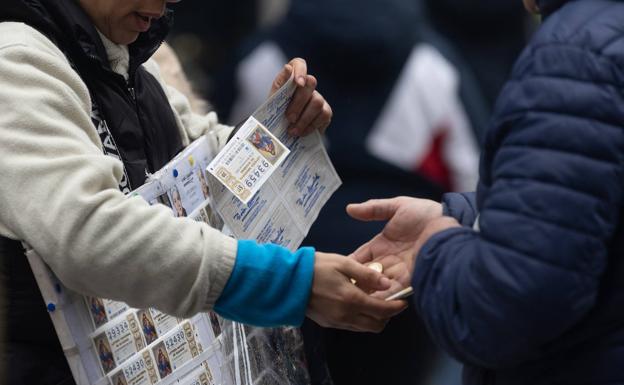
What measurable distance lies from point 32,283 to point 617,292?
107 centimetres

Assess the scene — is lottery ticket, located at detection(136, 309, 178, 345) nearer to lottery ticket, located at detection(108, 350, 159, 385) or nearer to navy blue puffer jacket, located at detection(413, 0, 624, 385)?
lottery ticket, located at detection(108, 350, 159, 385)

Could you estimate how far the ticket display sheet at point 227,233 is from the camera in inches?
87.8

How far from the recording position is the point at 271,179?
2.56 metres

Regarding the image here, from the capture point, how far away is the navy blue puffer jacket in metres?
1.74

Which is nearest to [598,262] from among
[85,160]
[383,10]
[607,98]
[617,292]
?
[617,292]

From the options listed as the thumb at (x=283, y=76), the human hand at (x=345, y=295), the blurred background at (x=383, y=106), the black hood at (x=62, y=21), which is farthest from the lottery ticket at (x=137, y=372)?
the blurred background at (x=383, y=106)

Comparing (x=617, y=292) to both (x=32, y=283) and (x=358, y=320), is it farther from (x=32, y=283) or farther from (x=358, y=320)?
(x=32, y=283)

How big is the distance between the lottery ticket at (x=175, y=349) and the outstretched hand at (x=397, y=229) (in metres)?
0.39

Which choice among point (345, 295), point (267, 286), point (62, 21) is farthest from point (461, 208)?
point (62, 21)

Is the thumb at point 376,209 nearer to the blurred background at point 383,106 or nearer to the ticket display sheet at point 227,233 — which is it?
the ticket display sheet at point 227,233

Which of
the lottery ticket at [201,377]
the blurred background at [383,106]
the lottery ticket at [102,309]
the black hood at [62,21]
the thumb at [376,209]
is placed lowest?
the blurred background at [383,106]

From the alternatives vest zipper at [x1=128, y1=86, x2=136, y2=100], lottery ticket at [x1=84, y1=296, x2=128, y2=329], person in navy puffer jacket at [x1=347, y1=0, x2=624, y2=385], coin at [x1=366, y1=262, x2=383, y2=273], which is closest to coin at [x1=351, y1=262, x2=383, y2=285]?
coin at [x1=366, y1=262, x2=383, y2=273]

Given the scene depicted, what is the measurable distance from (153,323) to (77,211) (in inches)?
16.2

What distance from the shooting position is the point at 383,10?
12.8 ft
